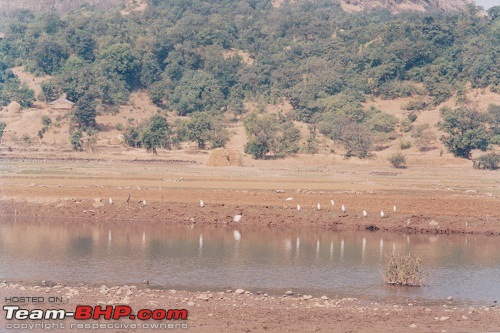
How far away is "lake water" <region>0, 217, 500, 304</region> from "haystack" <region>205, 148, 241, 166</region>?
27.4 metres

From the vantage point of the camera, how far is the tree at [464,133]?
67.1m

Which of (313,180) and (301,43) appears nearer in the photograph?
(313,180)

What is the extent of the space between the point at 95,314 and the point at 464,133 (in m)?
58.4

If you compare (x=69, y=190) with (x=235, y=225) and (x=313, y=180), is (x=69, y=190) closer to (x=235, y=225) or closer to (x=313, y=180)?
(x=235, y=225)

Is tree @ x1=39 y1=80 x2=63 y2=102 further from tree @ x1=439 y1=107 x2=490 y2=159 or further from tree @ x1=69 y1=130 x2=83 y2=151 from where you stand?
tree @ x1=439 y1=107 x2=490 y2=159

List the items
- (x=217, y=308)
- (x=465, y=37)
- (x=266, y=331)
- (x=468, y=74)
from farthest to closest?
(x=465, y=37) → (x=468, y=74) → (x=217, y=308) → (x=266, y=331)

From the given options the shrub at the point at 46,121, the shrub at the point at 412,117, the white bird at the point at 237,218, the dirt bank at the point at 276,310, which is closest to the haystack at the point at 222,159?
the white bird at the point at 237,218

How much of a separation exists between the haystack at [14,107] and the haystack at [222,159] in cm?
3591

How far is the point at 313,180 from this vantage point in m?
46.2

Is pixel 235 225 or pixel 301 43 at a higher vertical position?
pixel 301 43

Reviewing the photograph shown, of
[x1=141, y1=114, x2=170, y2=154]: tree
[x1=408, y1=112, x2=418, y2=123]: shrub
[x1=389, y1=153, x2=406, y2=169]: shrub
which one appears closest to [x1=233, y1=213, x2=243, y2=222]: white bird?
[x1=389, y1=153, x2=406, y2=169]: shrub

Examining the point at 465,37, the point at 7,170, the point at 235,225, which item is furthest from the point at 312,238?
the point at 465,37

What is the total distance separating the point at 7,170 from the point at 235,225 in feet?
81.9

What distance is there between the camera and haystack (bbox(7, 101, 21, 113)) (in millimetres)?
83244
